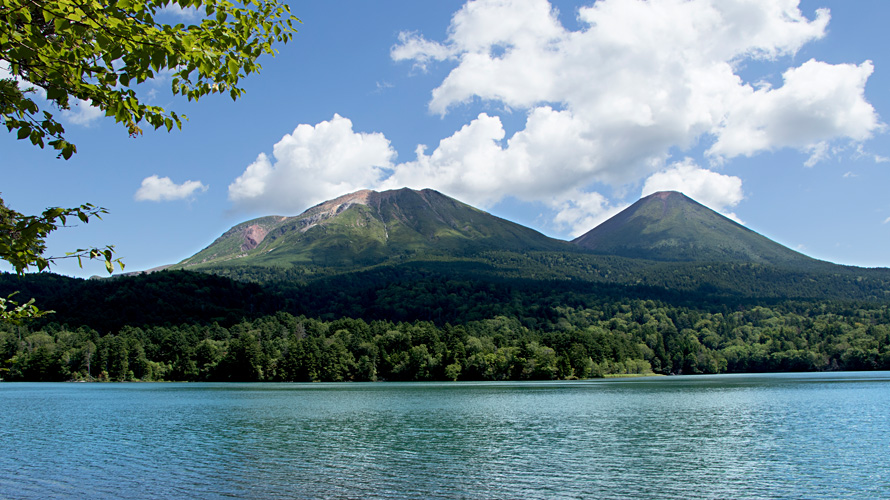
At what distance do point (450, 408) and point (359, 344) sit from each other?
101128mm

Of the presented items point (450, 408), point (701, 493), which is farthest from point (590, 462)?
point (450, 408)

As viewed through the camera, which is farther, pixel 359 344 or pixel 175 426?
pixel 359 344

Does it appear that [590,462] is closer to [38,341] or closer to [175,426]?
[175,426]

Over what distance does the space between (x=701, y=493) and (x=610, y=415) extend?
124 ft

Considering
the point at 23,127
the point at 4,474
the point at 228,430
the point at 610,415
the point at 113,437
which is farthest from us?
the point at 610,415

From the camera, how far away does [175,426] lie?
61062 mm

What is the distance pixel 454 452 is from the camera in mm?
44031

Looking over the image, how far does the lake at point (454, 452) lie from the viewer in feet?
107

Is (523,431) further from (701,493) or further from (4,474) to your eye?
(4,474)

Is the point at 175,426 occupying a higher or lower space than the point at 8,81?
lower

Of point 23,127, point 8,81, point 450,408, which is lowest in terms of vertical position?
point 450,408

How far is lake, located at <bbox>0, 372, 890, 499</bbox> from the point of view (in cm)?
3262

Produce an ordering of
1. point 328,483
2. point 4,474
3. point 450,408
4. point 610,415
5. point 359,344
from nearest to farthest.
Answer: point 328,483, point 4,474, point 610,415, point 450,408, point 359,344

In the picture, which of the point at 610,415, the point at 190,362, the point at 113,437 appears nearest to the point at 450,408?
the point at 610,415
